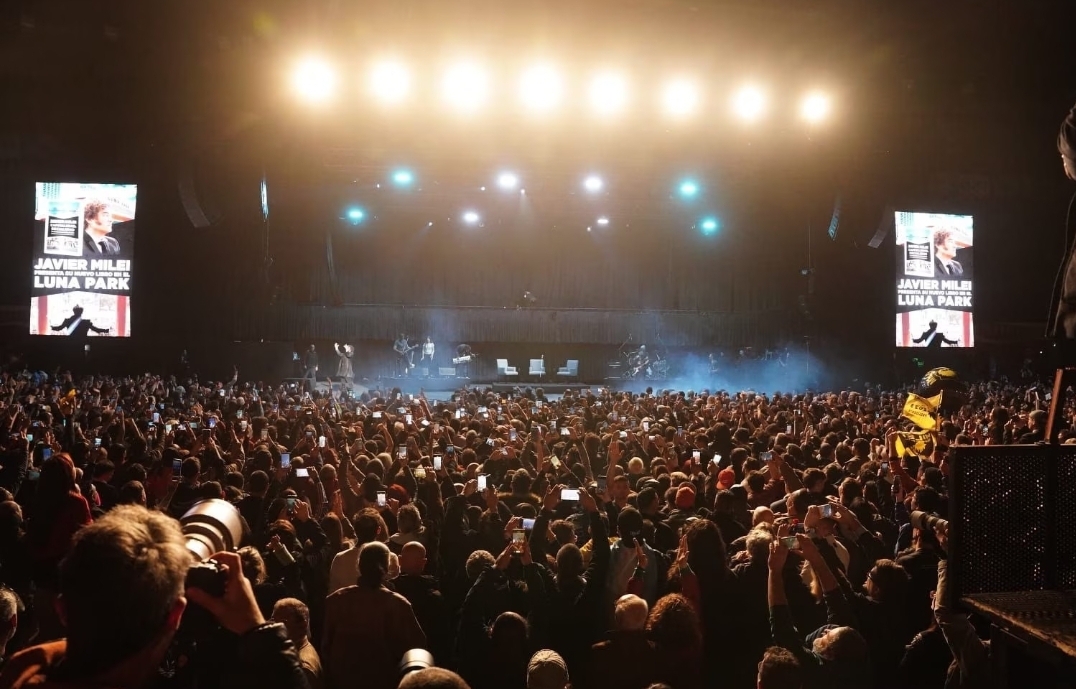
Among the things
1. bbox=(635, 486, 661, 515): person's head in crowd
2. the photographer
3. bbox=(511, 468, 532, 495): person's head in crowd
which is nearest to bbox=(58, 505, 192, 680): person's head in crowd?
the photographer

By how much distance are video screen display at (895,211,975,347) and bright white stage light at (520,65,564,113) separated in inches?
505

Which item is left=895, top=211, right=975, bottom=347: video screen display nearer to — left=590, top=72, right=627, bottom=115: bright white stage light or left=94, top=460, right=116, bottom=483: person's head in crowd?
left=590, top=72, right=627, bottom=115: bright white stage light

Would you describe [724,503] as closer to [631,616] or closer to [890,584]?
[890,584]

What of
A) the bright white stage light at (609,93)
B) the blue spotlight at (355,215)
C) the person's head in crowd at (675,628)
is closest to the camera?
the person's head in crowd at (675,628)

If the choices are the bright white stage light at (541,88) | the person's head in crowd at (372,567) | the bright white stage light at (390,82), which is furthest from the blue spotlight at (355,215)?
the person's head in crowd at (372,567)

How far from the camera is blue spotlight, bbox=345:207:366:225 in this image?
2558 centimetres

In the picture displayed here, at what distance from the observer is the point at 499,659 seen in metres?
3.49

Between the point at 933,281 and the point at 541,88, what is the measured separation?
14.6 meters

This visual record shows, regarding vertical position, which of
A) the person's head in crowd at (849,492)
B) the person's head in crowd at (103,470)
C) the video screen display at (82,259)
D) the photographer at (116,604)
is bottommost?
the person's head in crowd at (103,470)

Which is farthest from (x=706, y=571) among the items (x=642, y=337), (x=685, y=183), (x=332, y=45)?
(x=642, y=337)

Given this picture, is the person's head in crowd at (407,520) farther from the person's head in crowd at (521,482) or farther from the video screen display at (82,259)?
the video screen display at (82,259)

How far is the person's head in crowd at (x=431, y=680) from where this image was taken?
1.98 m

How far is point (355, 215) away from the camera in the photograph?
25844mm

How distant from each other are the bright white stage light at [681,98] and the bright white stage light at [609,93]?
94 cm
